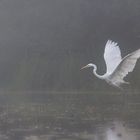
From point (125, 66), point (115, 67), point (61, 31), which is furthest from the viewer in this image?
point (61, 31)

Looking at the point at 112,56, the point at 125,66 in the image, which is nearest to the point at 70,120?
the point at 112,56

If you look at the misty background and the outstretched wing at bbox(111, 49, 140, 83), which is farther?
the misty background

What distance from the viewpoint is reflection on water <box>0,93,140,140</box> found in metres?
14.4

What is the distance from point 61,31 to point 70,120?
22427 millimetres

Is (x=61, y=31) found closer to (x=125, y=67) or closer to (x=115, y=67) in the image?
(x=115, y=67)

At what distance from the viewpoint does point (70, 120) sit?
17.3 meters

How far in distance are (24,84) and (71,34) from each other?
692cm

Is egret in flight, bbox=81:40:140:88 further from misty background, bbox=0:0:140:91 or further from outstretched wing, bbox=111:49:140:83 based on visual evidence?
misty background, bbox=0:0:140:91

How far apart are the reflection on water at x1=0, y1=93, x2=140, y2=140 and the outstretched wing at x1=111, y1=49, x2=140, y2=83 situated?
1.14m

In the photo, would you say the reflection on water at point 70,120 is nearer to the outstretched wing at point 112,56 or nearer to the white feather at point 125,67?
the white feather at point 125,67

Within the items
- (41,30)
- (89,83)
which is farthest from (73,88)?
(41,30)

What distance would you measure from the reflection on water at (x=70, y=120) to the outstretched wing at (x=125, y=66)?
1.14 meters

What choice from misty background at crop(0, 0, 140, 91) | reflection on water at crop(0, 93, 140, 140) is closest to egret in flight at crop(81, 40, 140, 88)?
reflection on water at crop(0, 93, 140, 140)

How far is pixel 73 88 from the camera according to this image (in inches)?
1293
